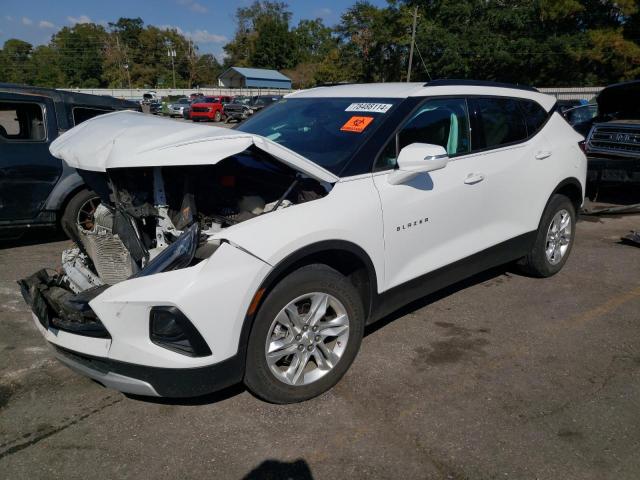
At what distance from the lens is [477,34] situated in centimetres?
4353

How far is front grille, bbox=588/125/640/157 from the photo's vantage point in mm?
7688

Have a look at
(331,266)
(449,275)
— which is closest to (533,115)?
(449,275)

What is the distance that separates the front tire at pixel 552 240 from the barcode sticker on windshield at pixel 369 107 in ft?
6.55

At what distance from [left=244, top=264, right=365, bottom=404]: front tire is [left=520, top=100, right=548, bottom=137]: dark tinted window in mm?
2450

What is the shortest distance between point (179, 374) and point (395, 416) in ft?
3.91

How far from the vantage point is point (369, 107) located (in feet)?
11.3

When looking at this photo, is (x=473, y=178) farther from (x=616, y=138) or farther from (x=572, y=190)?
(x=616, y=138)

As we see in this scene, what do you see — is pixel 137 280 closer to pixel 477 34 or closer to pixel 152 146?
pixel 152 146

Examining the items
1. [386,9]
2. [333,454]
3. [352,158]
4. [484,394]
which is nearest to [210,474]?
[333,454]

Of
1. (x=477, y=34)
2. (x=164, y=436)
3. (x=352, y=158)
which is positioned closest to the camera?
(x=164, y=436)

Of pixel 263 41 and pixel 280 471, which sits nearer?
pixel 280 471

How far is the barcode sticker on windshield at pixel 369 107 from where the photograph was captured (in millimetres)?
3360

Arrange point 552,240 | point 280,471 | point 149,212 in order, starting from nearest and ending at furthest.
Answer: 1. point 280,471
2. point 149,212
3. point 552,240

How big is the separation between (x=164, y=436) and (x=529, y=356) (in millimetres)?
2372
